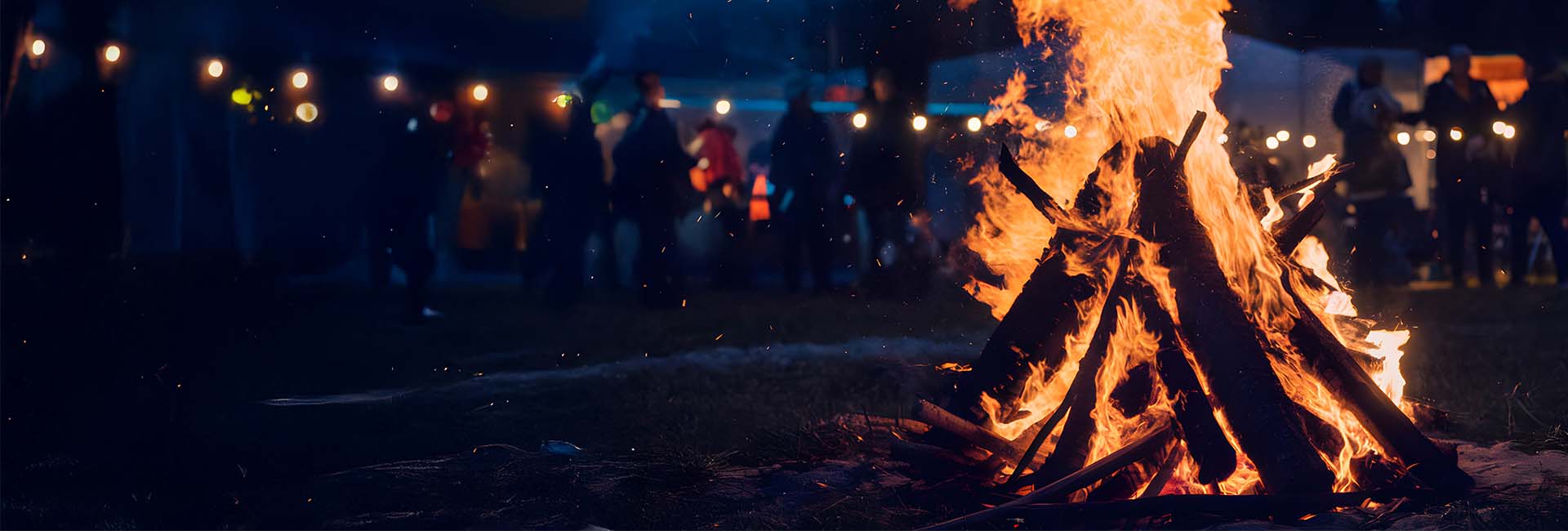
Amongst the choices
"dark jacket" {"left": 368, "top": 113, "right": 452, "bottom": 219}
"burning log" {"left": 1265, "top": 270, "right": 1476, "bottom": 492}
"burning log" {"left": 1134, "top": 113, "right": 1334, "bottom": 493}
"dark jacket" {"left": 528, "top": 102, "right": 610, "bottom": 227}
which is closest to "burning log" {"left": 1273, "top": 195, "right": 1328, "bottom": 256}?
"burning log" {"left": 1265, "top": 270, "right": 1476, "bottom": 492}

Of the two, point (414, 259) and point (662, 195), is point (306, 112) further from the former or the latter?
point (662, 195)

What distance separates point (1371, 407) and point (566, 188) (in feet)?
22.0

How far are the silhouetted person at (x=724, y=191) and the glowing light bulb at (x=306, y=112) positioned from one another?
12.2ft

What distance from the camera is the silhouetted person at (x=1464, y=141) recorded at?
461 inches

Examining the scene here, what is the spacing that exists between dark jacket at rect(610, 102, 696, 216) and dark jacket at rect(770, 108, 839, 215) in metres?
1.38

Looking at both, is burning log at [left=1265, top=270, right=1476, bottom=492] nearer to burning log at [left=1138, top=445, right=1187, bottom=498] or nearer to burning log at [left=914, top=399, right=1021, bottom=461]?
burning log at [left=1138, top=445, right=1187, bottom=498]

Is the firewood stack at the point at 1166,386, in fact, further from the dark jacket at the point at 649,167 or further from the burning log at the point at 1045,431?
the dark jacket at the point at 649,167

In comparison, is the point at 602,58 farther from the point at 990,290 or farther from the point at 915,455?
the point at 915,455

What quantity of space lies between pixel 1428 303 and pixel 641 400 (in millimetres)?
7473

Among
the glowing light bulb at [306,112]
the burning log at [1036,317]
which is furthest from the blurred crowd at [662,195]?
the burning log at [1036,317]

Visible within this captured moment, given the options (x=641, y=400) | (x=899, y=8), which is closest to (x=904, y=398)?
(x=641, y=400)

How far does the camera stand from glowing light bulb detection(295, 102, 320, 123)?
9375 millimetres

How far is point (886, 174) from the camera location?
11641 millimetres

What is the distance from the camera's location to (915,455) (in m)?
4.35
